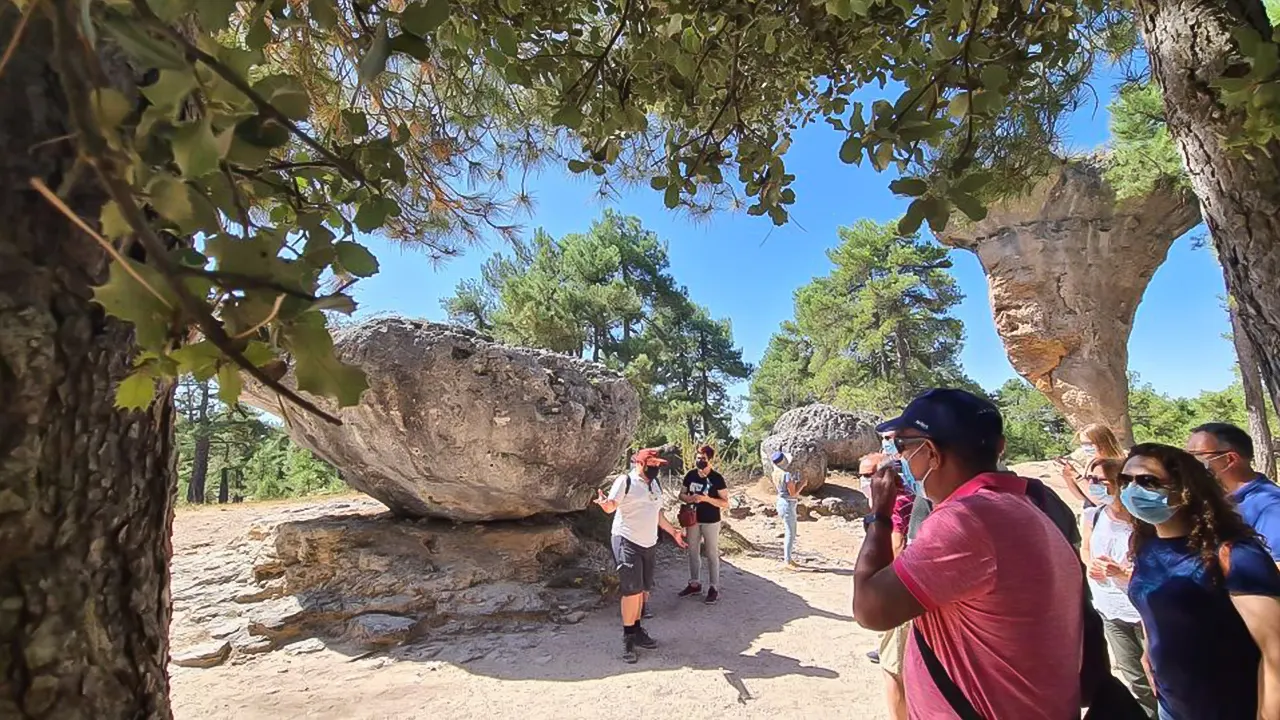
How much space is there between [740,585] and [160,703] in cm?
662

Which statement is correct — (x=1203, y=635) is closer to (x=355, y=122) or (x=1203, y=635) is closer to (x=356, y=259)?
(x=356, y=259)

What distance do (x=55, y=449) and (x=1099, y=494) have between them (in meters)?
4.18

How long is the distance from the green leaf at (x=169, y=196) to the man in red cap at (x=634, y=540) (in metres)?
4.94

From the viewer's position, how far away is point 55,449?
2.52 feet

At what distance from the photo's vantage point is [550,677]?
187 inches

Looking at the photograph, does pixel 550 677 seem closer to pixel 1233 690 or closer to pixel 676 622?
pixel 676 622

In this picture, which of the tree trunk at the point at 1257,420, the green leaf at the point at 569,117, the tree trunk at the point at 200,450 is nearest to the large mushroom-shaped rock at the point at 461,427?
the green leaf at the point at 569,117

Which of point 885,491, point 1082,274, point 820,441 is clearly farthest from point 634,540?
point 1082,274

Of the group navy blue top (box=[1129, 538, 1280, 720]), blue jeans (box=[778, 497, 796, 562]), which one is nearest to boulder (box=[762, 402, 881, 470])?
blue jeans (box=[778, 497, 796, 562])

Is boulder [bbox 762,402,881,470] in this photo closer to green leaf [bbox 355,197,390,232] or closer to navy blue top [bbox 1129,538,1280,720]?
navy blue top [bbox 1129,538,1280,720]

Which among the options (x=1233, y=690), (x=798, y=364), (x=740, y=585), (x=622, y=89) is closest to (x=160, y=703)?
(x=622, y=89)

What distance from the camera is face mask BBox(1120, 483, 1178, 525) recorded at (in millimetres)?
2035

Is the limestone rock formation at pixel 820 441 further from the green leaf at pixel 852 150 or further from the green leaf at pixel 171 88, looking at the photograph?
the green leaf at pixel 171 88

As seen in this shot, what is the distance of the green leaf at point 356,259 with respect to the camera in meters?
0.66
